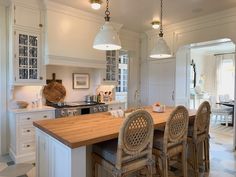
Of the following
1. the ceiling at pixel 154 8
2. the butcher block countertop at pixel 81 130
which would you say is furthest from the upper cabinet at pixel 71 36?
the butcher block countertop at pixel 81 130

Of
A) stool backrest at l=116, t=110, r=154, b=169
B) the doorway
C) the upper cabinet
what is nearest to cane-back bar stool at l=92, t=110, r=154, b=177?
stool backrest at l=116, t=110, r=154, b=169

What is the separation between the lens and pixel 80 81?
14.9 feet

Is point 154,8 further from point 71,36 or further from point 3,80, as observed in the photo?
point 3,80

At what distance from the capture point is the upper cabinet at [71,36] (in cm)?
360

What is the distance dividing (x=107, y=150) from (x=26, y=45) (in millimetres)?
2541

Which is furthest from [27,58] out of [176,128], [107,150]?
[176,128]

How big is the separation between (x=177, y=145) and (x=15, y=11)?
3.27 metres

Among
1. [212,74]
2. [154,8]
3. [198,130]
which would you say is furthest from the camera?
[212,74]

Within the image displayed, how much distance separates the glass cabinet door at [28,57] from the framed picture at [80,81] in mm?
1009

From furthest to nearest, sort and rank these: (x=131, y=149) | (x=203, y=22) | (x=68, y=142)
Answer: (x=203, y=22)
(x=131, y=149)
(x=68, y=142)

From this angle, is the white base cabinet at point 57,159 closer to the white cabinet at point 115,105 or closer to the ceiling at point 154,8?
the white cabinet at point 115,105

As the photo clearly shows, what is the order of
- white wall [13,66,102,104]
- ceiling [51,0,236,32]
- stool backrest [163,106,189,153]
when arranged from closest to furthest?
1. stool backrest [163,106,189,153]
2. ceiling [51,0,236,32]
3. white wall [13,66,102,104]

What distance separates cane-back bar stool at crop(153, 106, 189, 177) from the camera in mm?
2127

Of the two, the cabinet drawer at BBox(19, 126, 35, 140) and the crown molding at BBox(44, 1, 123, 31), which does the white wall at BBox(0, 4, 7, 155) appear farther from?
the crown molding at BBox(44, 1, 123, 31)
